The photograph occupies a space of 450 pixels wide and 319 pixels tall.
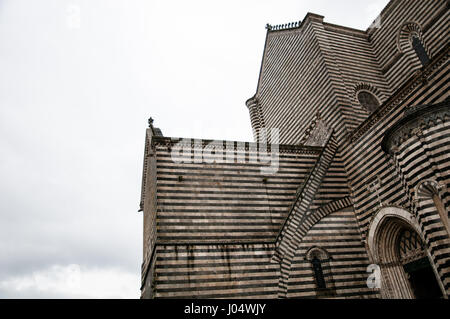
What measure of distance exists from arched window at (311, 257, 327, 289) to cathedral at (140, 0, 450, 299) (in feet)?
0.12

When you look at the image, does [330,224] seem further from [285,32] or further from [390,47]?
[285,32]

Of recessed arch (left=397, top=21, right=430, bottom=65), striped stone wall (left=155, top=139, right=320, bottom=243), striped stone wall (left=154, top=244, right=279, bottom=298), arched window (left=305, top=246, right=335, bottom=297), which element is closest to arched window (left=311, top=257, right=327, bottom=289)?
arched window (left=305, top=246, right=335, bottom=297)

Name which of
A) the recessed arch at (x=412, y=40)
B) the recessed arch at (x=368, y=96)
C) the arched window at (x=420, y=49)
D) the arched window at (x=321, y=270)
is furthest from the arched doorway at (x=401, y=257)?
the recessed arch at (x=412, y=40)

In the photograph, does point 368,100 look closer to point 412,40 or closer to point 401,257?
point 412,40

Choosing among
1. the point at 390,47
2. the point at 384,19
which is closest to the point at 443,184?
the point at 390,47

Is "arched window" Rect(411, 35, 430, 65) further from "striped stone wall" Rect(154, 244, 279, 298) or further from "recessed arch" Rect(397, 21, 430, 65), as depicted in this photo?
"striped stone wall" Rect(154, 244, 279, 298)

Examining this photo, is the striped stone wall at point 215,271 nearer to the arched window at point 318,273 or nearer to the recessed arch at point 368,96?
the arched window at point 318,273

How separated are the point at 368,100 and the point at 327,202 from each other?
7201 millimetres

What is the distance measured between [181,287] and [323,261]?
529 cm

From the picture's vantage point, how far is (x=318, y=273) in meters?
11.6

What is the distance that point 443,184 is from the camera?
9258 mm

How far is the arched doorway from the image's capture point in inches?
427

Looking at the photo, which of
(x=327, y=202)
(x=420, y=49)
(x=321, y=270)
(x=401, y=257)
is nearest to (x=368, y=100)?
Answer: (x=420, y=49)

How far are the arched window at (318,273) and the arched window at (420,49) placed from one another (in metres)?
11.5
